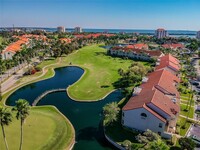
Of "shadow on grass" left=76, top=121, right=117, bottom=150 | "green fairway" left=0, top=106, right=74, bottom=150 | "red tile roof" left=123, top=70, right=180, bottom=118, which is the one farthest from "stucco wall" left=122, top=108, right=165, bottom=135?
"green fairway" left=0, top=106, right=74, bottom=150

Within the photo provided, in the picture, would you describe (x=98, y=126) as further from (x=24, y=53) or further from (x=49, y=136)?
(x=24, y=53)

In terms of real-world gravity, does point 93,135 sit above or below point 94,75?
below

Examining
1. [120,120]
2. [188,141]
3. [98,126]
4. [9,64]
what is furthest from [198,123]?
[9,64]

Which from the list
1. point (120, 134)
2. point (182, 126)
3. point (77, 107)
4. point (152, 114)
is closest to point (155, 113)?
point (152, 114)

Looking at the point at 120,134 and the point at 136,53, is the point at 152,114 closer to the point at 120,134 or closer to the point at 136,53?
the point at 120,134

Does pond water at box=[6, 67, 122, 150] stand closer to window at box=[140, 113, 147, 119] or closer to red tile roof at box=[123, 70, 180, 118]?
window at box=[140, 113, 147, 119]

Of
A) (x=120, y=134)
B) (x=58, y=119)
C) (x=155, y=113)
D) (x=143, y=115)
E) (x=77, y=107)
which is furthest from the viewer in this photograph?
(x=77, y=107)

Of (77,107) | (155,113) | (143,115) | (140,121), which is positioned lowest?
(77,107)
